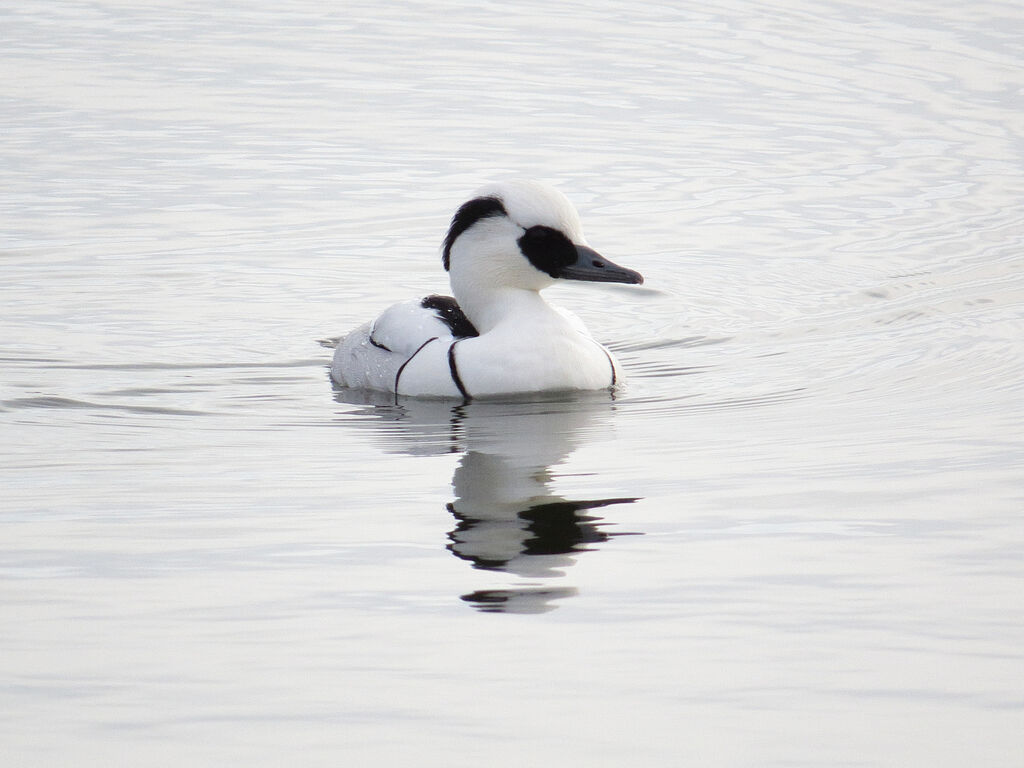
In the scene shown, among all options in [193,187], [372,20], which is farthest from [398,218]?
[372,20]

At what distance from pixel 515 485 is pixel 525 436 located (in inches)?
47.4

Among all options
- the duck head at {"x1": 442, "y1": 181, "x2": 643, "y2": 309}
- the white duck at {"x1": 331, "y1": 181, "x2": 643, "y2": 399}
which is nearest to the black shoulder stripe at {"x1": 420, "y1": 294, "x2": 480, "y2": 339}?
the white duck at {"x1": 331, "y1": 181, "x2": 643, "y2": 399}

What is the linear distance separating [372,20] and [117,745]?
23.5 metres

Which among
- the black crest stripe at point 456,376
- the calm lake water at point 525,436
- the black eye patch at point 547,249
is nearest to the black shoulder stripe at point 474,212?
the black eye patch at point 547,249

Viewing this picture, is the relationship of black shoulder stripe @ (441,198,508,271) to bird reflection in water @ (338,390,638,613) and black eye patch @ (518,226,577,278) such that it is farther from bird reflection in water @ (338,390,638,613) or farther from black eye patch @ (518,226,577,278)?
bird reflection in water @ (338,390,638,613)

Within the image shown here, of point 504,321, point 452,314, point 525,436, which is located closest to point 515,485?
point 525,436

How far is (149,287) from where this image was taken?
44.8 ft

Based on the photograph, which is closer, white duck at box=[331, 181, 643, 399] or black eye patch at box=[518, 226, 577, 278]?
white duck at box=[331, 181, 643, 399]

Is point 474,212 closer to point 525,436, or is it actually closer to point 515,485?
point 525,436

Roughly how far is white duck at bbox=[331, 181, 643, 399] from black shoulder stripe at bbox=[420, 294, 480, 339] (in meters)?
0.01

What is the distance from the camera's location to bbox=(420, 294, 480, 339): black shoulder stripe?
10914mm

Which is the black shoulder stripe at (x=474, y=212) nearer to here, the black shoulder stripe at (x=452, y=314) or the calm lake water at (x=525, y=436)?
the black shoulder stripe at (x=452, y=314)

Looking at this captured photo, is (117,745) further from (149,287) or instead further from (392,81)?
(392,81)

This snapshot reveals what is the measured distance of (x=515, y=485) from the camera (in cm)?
817
